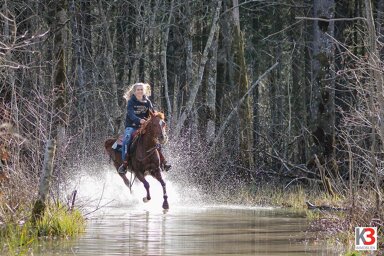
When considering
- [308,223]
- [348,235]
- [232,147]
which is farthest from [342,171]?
[348,235]

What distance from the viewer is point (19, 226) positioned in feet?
42.7

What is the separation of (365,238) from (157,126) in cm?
996

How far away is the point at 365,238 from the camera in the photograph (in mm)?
11281

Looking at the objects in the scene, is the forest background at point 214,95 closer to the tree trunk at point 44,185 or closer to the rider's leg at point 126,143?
the tree trunk at point 44,185

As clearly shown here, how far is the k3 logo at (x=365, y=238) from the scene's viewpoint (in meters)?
11.0

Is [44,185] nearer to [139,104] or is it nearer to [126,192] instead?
[139,104]

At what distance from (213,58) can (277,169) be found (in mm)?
5774

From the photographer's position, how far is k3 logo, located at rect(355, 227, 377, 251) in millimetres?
11000

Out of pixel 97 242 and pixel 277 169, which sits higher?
pixel 277 169

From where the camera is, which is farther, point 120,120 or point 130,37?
point 130,37

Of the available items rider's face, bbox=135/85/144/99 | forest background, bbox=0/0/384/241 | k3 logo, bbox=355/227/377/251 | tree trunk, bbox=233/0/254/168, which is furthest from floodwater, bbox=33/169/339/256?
tree trunk, bbox=233/0/254/168

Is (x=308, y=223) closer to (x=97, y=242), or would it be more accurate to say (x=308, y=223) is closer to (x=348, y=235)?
(x=348, y=235)

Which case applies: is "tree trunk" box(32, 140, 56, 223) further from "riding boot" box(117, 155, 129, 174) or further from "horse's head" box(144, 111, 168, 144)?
"riding boot" box(117, 155, 129, 174)

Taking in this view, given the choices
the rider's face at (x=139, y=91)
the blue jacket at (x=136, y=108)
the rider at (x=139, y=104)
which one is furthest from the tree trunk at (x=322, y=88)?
the rider's face at (x=139, y=91)
